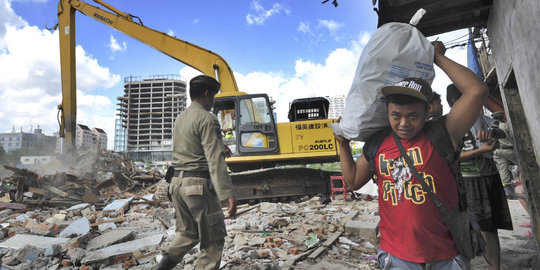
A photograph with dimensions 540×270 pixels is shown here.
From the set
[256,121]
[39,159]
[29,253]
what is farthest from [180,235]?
[39,159]

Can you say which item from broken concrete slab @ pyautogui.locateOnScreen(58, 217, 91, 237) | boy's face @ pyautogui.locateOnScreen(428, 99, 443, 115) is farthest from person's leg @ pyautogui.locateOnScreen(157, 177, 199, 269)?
broken concrete slab @ pyautogui.locateOnScreen(58, 217, 91, 237)

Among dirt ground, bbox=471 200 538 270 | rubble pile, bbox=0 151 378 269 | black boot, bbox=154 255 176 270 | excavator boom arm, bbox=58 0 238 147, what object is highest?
excavator boom arm, bbox=58 0 238 147

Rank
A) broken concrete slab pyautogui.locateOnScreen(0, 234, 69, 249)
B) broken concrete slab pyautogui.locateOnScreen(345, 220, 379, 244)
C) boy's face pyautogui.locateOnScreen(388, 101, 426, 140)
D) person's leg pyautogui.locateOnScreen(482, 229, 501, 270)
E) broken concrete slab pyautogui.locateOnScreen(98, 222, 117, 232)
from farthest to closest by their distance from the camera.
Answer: broken concrete slab pyautogui.locateOnScreen(98, 222, 117, 232), broken concrete slab pyautogui.locateOnScreen(0, 234, 69, 249), broken concrete slab pyautogui.locateOnScreen(345, 220, 379, 244), person's leg pyautogui.locateOnScreen(482, 229, 501, 270), boy's face pyautogui.locateOnScreen(388, 101, 426, 140)

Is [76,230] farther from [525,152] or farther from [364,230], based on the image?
[525,152]

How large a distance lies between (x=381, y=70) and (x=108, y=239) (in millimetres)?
4454

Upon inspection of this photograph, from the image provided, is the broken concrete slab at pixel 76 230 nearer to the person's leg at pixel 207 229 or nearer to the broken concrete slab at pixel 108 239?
the broken concrete slab at pixel 108 239

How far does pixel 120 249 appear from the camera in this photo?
3.69m

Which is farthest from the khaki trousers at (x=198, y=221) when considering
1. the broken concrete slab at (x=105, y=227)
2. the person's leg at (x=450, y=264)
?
the broken concrete slab at (x=105, y=227)

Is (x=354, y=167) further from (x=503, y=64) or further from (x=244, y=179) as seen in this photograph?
(x=244, y=179)

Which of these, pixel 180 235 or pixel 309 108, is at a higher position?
pixel 309 108

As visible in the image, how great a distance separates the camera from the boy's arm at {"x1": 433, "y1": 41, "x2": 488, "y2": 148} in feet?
4.14

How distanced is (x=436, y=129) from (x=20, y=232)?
6.59 m

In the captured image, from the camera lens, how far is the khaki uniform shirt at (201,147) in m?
2.24

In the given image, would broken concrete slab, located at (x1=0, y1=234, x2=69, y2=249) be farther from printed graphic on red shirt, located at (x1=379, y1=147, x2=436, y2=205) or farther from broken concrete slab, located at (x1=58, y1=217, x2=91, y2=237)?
printed graphic on red shirt, located at (x1=379, y1=147, x2=436, y2=205)
